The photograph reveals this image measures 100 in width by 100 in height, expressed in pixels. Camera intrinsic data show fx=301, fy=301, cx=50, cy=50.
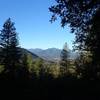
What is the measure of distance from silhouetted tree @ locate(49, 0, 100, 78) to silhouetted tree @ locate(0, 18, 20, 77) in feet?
117

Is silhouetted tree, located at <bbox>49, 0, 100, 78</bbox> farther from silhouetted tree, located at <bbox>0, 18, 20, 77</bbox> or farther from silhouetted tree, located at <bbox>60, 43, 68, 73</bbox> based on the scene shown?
silhouetted tree, located at <bbox>60, 43, 68, 73</bbox>

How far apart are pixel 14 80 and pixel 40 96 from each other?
2.57 metres

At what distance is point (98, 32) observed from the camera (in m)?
19.0

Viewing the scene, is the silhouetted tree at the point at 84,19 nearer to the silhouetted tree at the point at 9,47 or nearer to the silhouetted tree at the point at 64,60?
the silhouetted tree at the point at 9,47

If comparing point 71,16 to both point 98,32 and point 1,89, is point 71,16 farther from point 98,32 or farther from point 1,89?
point 1,89

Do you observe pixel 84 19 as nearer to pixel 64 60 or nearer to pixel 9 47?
pixel 9 47

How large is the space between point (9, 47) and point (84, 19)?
40.7 meters

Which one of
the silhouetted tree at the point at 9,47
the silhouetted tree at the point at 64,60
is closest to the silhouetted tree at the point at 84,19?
the silhouetted tree at the point at 9,47

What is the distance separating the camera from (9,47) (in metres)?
59.5

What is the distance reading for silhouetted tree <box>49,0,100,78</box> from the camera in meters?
19.1

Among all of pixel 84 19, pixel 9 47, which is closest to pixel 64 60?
pixel 9 47

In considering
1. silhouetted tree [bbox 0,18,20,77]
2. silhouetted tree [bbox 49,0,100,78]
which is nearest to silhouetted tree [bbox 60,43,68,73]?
silhouetted tree [bbox 0,18,20,77]

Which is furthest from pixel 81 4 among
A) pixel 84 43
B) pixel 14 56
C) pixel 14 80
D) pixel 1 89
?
pixel 14 56

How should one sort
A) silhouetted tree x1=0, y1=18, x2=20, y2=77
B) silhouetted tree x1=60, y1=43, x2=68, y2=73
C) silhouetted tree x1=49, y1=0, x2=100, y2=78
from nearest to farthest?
silhouetted tree x1=49, y1=0, x2=100, y2=78
silhouetted tree x1=0, y1=18, x2=20, y2=77
silhouetted tree x1=60, y1=43, x2=68, y2=73
